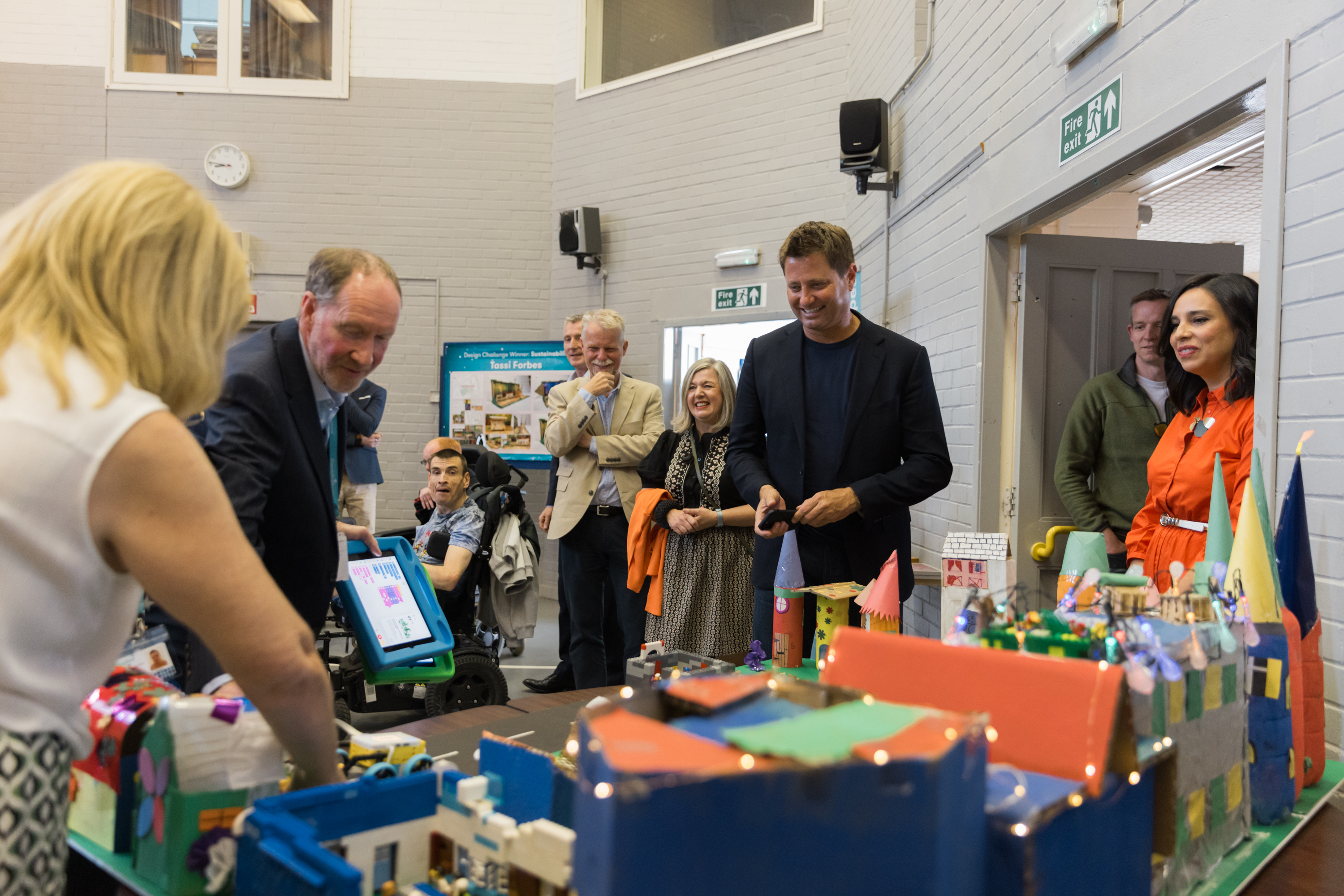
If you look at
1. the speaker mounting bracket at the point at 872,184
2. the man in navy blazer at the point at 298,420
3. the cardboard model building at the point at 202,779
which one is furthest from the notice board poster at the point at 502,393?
the cardboard model building at the point at 202,779

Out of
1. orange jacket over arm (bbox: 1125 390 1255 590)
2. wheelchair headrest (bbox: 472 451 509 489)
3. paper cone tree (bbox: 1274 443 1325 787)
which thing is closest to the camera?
paper cone tree (bbox: 1274 443 1325 787)

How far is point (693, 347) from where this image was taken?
22.5 ft

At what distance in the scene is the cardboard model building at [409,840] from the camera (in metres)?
0.77

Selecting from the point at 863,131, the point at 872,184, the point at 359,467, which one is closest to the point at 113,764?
the point at 359,467

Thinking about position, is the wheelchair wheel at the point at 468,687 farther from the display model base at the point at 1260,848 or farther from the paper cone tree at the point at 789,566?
the display model base at the point at 1260,848

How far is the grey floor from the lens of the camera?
3.89 meters

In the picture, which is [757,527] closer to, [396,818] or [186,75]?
[396,818]

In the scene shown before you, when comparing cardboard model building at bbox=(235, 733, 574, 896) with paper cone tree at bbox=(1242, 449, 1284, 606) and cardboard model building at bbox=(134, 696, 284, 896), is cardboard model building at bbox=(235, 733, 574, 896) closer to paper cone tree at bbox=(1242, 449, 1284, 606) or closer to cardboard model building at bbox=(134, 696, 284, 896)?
cardboard model building at bbox=(134, 696, 284, 896)

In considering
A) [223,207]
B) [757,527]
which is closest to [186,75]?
[223,207]

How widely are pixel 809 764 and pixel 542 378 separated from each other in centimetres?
679

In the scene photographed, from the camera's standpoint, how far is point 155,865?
37.7 inches

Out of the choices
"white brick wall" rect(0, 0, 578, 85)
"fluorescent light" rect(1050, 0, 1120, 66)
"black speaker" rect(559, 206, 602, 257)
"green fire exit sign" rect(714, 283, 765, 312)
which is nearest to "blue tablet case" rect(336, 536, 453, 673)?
"fluorescent light" rect(1050, 0, 1120, 66)

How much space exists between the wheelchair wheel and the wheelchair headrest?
39.3 inches

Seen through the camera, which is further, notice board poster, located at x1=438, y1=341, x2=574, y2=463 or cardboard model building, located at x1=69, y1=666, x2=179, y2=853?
notice board poster, located at x1=438, y1=341, x2=574, y2=463
